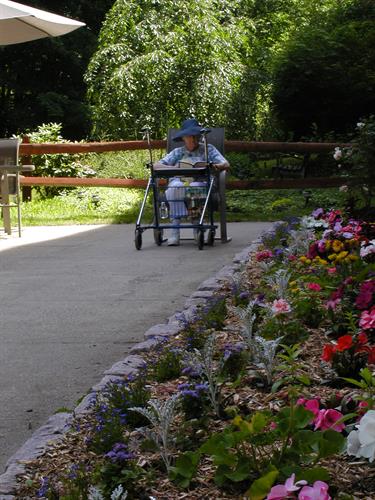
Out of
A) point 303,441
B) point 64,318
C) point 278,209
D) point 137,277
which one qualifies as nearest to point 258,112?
point 278,209

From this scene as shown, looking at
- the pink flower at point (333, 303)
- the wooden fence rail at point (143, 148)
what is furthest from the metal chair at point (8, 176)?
the pink flower at point (333, 303)

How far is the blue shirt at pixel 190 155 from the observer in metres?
9.98

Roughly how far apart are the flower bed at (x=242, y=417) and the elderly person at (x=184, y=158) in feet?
16.0

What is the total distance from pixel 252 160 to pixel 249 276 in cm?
1029

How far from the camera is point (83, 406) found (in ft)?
11.2

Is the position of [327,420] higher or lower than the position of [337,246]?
lower

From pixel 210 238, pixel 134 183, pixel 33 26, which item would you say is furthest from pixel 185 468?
pixel 134 183

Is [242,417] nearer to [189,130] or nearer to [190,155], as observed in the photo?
[189,130]

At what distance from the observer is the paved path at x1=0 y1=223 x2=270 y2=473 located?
4137 millimetres

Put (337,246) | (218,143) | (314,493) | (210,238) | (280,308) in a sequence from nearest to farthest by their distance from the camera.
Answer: (314,493)
(280,308)
(337,246)
(210,238)
(218,143)

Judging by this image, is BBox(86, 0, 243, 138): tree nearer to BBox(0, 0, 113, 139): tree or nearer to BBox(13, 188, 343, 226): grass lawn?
BBox(13, 188, 343, 226): grass lawn

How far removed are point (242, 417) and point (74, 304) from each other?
3.33m

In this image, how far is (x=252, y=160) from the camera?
16.4 metres

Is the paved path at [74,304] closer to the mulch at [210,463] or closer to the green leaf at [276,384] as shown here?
the mulch at [210,463]
